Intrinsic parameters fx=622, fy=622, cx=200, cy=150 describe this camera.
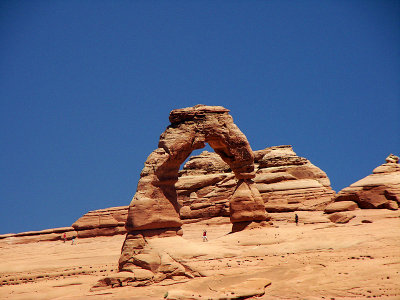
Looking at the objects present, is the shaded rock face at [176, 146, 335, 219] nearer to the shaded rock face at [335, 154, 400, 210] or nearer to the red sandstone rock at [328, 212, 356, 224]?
the shaded rock face at [335, 154, 400, 210]

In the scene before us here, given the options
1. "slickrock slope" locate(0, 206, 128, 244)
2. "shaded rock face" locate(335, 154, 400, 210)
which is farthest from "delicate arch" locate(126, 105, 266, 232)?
"slickrock slope" locate(0, 206, 128, 244)

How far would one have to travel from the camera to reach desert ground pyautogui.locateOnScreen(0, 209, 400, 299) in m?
22.6

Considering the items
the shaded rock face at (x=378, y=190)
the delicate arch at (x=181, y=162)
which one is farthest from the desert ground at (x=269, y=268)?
the shaded rock face at (x=378, y=190)

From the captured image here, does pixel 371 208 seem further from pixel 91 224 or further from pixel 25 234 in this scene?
pixel 25 234

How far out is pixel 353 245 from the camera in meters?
25.8

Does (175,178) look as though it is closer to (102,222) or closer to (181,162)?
(181,162)

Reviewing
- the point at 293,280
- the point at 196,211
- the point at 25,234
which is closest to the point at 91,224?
the point at 25,234

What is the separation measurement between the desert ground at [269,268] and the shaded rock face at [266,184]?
749 centimetres

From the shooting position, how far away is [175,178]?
29.0 metres

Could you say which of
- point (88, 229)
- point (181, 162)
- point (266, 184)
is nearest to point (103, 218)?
point (88, 229)

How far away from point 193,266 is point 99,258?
37.9 feet

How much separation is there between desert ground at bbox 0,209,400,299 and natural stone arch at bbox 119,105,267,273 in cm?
82

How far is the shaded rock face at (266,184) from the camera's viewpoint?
136 feet

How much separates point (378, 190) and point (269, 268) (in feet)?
43.1
